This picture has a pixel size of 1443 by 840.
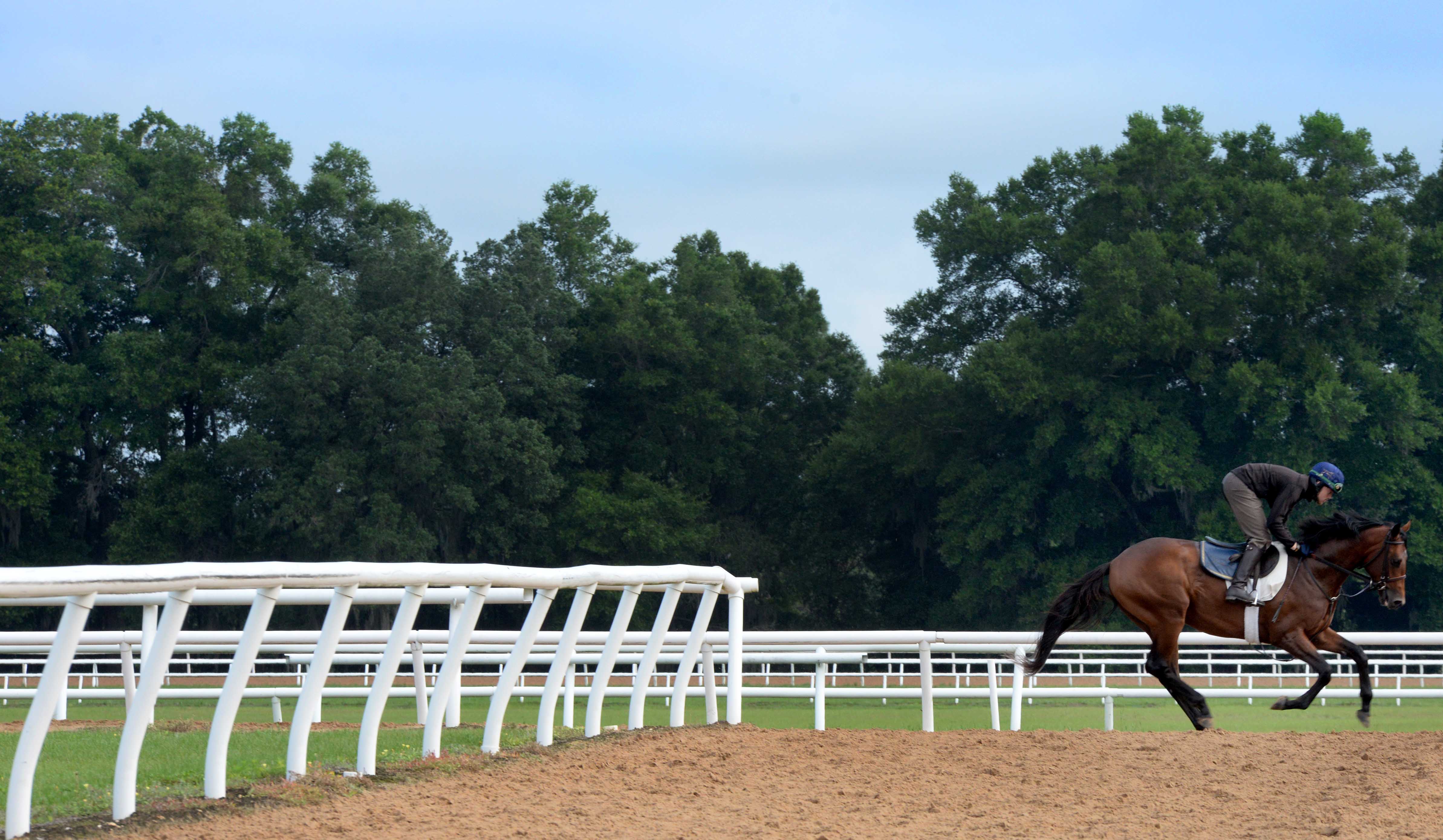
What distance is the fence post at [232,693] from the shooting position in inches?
182

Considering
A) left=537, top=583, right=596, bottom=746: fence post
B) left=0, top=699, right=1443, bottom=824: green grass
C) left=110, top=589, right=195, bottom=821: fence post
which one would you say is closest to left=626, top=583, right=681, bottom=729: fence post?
left=0, top=699, right=1443, bottom=824: green grass

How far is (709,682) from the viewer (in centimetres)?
869

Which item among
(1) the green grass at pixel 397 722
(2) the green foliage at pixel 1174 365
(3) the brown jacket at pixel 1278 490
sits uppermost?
(2) the green foliage at pixel 1174 365

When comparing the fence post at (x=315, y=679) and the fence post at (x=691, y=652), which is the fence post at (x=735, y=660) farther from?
the fence post at (x=315, y=679)

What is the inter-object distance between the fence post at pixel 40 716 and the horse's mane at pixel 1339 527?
27.2ft

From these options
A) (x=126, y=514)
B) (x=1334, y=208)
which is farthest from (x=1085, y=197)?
(x=126, y=514)

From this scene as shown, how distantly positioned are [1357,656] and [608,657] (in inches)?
206

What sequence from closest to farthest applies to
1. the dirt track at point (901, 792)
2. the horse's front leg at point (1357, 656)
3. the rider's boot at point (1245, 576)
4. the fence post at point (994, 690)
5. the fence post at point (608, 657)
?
the dirt track at point (901, 792) < the fence post at point (608, 657) < the horse's front leg at point (1357, 656) < the rider's boot at point (1245, 576) < the fence post at point (994, 690)

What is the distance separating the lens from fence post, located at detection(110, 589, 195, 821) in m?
4.28

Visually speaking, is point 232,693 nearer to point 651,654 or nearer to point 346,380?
point 651,654

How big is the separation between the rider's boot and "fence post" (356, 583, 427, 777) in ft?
20.2

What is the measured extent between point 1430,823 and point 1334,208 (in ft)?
101

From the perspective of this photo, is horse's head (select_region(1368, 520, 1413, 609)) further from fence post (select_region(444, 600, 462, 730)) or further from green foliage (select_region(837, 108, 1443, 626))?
green foliage (select_region(837, 108, 1443, 626))

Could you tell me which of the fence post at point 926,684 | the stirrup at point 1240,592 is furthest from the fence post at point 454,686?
the stirrup at point 1240,592
